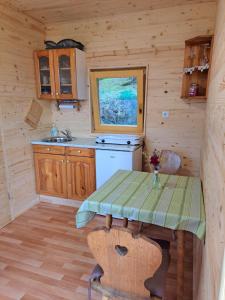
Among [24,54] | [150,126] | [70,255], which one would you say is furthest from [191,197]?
[24,54]

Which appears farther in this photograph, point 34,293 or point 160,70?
point 160,70

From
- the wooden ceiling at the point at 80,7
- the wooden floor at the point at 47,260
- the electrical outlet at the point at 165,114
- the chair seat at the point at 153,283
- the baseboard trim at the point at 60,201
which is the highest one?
the wooden ceiling at the point at 80,7

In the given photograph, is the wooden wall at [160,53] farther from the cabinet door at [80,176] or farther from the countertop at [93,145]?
the cabinet door at [80,176]

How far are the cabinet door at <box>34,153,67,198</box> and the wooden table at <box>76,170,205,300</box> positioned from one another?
1.37 m

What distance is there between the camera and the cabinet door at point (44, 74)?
3.05 meters

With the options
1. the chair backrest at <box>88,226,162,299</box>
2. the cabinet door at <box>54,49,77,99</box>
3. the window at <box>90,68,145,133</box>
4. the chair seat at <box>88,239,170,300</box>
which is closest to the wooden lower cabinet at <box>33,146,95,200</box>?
the window at <box>90,68,145,133</box>

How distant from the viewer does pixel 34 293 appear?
1.77 m

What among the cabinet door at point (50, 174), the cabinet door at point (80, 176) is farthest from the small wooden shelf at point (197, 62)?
the cabinet door at point (50, 174)

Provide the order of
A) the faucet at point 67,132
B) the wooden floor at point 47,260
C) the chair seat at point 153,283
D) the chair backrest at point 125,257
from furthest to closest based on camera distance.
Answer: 1. the faucet at point 67,132
2. the wooden floor at point 47,260
3. the chair seat at point 153,283
4. the chair backrest at point 125,257

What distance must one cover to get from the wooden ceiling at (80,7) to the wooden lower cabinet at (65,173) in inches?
69.5

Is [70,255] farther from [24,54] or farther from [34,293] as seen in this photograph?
[24,54]

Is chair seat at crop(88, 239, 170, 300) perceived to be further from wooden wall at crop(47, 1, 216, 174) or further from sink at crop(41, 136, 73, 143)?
sink at crop(41, 136, 73, 143)

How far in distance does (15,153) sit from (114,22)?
221 cm

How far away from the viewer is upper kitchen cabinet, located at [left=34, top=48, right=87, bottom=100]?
300 centimetres
